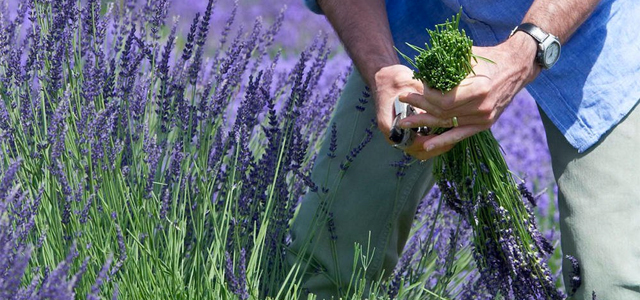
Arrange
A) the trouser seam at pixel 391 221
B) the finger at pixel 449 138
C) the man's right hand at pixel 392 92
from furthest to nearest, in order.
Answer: the trouser seam at pixel 391 221, the man's right hand at pixel 392 92, the finger at pixel 449 138

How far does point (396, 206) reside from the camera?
94.7 inches

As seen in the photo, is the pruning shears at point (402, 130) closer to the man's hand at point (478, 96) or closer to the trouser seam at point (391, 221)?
the man's hand at point (478, 96)

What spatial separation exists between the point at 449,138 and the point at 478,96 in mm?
113

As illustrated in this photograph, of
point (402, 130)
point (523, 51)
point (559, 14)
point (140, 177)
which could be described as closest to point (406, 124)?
point (402, 130)

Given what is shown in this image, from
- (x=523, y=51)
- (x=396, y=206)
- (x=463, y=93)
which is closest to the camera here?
(x=463, y=93)

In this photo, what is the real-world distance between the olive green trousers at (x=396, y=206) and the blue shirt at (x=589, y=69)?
0.15 ft

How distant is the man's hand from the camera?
1.83 meters

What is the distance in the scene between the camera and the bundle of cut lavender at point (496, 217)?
78.4 inches

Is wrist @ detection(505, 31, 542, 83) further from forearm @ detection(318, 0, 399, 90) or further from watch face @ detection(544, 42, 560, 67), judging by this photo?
forearm @ detection(318, 0, 399, 90)

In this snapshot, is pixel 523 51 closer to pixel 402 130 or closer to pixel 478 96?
pixel 478 96

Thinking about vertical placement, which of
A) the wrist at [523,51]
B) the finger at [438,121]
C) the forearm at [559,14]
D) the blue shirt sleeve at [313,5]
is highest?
the forearm at [559,14]

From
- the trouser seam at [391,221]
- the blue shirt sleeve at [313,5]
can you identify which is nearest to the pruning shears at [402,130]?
the trouser seam at [391,221]

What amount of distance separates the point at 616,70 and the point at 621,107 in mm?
93

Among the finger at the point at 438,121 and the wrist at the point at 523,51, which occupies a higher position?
the wrist at the point at 523,51
